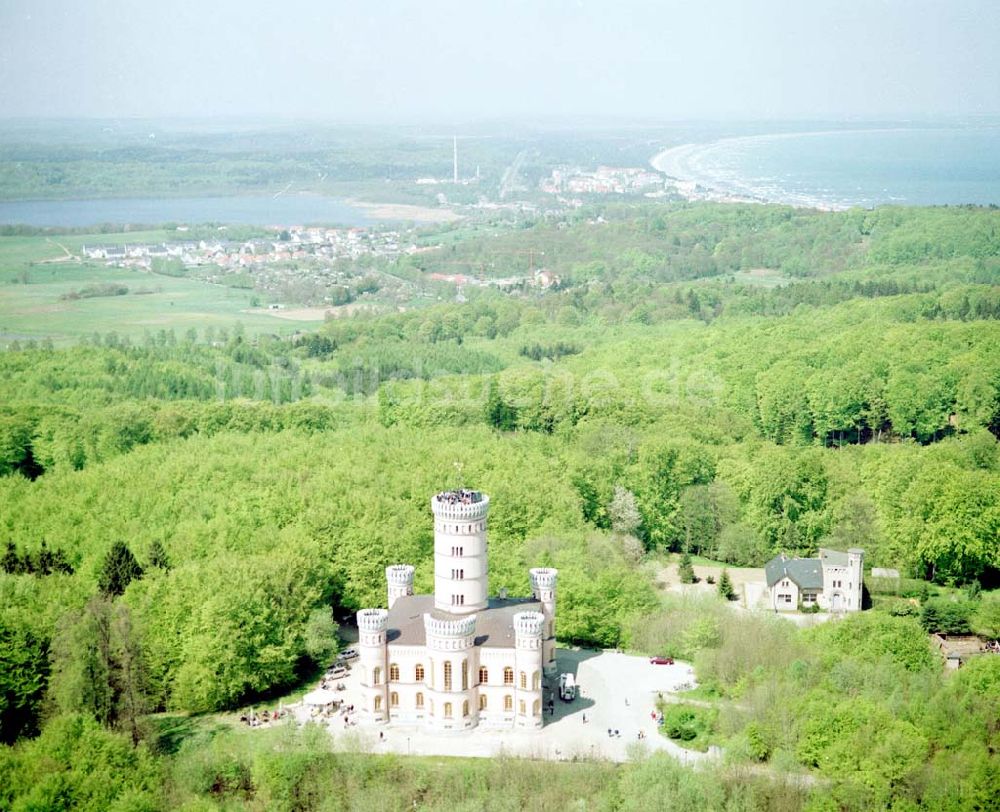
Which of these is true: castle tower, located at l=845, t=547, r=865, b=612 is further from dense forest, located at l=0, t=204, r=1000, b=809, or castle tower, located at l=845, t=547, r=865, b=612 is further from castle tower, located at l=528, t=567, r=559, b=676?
castle tower, located at l=528, t=567, r=559, b=676

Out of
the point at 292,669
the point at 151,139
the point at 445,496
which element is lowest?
the point at 292,669

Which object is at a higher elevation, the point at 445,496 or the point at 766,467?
the point at 445,496

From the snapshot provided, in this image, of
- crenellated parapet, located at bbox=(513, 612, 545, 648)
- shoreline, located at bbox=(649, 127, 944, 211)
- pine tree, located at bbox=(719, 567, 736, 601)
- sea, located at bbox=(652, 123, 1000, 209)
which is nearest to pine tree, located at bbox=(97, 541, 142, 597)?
crenellated parapet, located at bbox=(513, 612, 545, 648)

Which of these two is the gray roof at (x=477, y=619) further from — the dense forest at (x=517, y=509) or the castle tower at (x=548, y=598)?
the dense forest at (x=517, y=509)

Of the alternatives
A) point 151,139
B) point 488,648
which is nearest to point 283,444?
point 488,648

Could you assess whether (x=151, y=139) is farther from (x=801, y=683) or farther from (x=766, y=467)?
→ (x=801, y=683)

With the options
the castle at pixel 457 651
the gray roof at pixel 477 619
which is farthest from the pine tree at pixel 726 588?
the castle at pixel 457 651

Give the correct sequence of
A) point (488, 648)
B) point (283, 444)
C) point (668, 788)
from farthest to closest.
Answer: point (283, 444) < point (488, 648) < point (668, 788)
